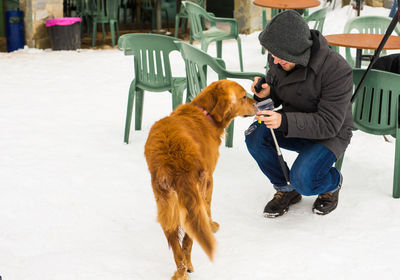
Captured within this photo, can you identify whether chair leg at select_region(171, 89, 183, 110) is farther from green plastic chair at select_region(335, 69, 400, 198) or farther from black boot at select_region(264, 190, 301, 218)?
green plastic chair at select_region(335, 69, 400, 198)

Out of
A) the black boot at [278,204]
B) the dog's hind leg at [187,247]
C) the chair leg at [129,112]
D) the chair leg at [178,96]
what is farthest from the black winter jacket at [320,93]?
the chair leg at [129,112]

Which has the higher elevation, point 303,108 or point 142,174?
point 303,108

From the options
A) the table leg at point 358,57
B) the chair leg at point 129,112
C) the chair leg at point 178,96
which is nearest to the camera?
the chair leg at point 178,96

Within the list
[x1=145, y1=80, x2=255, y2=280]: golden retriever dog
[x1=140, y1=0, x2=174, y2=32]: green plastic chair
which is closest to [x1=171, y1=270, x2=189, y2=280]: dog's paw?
[x1=145, y1=80, x2=255, y2=280]: golden retriever dog

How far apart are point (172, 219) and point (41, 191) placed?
1.62 metres

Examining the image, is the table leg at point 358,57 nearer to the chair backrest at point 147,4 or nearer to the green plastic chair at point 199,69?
the green plastic chair at point 199,69

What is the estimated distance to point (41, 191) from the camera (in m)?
3.77

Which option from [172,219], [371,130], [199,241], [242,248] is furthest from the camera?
[371,130]

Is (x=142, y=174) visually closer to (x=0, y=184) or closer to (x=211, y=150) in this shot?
(x=0, y=184)

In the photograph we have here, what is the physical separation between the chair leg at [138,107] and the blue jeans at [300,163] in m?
1.56

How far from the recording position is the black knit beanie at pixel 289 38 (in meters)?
2.88

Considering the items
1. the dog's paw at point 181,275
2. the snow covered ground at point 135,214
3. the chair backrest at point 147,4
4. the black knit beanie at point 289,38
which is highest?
the black knit beanie at point 289,38

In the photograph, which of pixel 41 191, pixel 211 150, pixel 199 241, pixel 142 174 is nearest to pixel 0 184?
pixel 41 191

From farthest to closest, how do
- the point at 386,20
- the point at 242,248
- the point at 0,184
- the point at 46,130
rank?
the point at 386,20 → the point at 46,130 → the point at 0,184 → the point at 242,248
